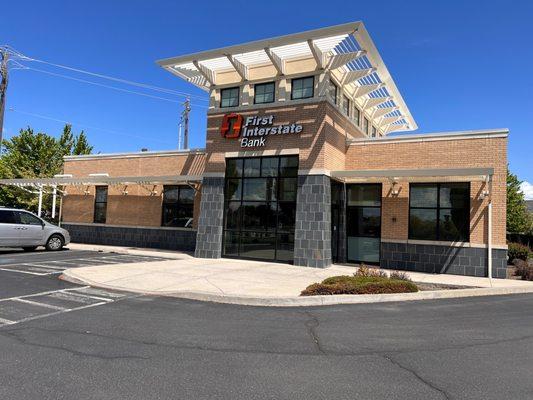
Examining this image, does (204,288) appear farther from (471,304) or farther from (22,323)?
(471,304)

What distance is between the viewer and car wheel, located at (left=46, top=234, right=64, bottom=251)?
736 inches

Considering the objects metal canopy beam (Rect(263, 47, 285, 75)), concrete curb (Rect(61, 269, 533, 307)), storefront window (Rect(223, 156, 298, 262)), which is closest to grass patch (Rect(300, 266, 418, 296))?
concrete curb (Rect(61, 269, 533, 307))

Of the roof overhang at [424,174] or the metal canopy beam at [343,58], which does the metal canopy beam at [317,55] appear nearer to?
the metal canopy beam at [343,58]

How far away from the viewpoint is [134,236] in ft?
71.2

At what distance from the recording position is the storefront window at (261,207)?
16328 millimetres

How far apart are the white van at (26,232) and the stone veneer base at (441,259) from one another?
13.6 m

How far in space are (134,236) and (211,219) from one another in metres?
6.00

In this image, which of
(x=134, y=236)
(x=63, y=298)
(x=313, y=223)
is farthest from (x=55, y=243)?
(x=313, y=223)

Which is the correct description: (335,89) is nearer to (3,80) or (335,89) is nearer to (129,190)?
(129,190)

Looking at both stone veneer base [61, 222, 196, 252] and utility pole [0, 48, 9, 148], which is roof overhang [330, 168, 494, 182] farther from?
utility pole [0, 48, 9, 148]

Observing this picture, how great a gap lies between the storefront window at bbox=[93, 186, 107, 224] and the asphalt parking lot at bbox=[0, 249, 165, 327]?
8.18m

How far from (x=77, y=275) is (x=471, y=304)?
372 inches

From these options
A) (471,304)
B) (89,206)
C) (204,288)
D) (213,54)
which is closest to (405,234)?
(471,304)

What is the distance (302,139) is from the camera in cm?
1611
